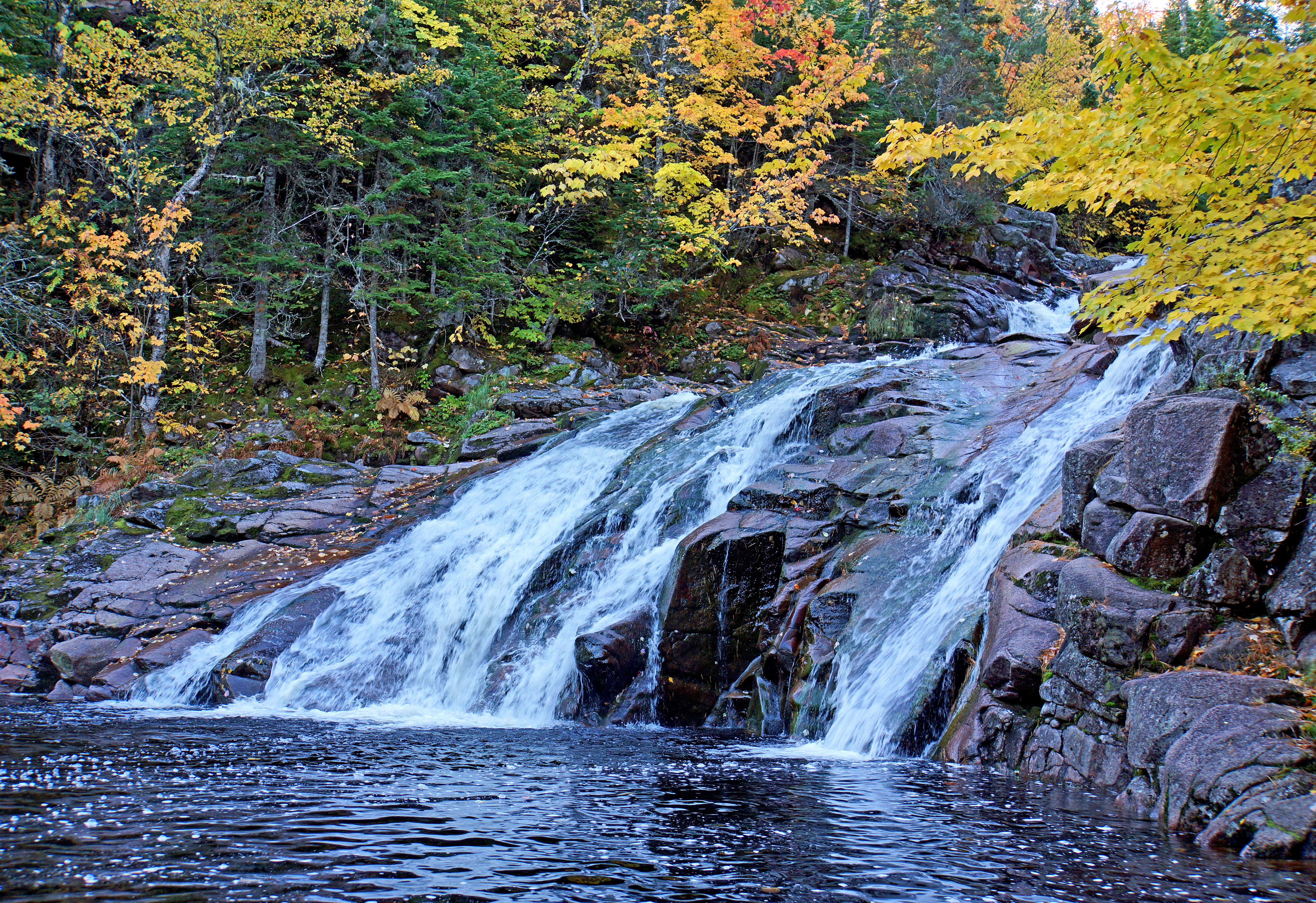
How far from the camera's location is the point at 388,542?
45.3 feet

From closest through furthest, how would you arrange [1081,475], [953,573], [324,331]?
[1081,475], [953,573], [324,331]

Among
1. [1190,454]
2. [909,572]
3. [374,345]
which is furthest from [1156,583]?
[374,345]

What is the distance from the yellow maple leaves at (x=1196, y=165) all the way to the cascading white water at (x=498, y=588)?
6272mm

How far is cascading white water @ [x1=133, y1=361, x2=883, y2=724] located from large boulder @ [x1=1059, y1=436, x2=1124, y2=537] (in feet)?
16.0

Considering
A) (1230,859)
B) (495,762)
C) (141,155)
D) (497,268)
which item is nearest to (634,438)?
(497,268)

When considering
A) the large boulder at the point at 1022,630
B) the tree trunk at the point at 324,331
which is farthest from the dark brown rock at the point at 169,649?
the large boulder at the point at 1022,630

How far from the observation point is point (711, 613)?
9.45 m

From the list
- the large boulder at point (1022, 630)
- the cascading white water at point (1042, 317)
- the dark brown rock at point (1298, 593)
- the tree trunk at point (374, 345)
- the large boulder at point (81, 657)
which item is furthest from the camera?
the cascading white water at point (1042, 317)

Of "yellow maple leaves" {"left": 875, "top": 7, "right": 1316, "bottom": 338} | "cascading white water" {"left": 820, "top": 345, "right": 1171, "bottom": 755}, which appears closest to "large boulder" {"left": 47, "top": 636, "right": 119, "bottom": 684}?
"cascading white water" {"left": 820, "top": 345, "right": 1171, "bottom": 755}

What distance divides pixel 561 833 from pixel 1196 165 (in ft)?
19.8

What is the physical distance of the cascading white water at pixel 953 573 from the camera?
7289 millimetres

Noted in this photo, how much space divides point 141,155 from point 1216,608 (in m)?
21.9

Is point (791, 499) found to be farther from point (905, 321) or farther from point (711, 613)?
point (905, 321)

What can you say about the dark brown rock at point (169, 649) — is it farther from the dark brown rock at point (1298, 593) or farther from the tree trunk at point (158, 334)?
the dark brown rock at point (1298, 593)
